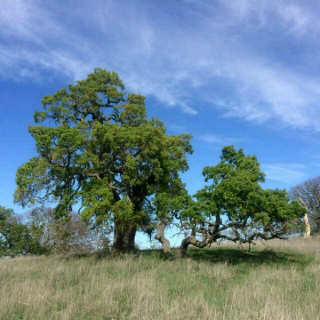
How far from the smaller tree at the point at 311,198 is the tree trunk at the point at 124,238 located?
97.4 feet

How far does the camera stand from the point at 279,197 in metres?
14.9

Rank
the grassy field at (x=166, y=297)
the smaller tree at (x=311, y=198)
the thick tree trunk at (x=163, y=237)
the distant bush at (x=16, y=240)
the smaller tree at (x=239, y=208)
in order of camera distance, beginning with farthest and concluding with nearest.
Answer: the smaller tree at (x=311, y=198) → the distant bush at (x=16, y=240) → the thick tree trunk at (x=163, y=237) → the smaller tree at (x=239, y=208) → the grassy field at (x=166, y=297)

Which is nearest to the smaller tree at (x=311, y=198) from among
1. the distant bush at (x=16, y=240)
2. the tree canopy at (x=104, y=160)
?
the tree canopy at (x=104, y=160)

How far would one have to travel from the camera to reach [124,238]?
20719mm

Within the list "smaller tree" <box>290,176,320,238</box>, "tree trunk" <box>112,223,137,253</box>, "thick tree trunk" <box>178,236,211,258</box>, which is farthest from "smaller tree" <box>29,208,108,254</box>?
"smaller tree" <box>290,176,320,238</box>

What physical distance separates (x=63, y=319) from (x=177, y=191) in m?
14.0

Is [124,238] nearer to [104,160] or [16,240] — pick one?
[104,160]

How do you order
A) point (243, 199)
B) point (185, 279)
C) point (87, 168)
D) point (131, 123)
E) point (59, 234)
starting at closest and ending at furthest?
point (185, 279), point (243, 199), point (87, 168), point (131, 123), point (59, 234)

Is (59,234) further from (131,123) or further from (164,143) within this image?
(164,143)

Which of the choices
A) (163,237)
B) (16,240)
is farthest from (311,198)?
(16,240)

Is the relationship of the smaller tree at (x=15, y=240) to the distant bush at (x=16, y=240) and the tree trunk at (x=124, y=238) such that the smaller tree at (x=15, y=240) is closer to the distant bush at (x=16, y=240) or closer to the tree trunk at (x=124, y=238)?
the distant bush at (x=16, y=240)

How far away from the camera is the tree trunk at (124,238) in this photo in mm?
20125

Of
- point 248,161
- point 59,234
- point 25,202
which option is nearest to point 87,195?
point 25,202

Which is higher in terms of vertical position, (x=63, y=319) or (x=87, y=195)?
(x=87, y=195)
